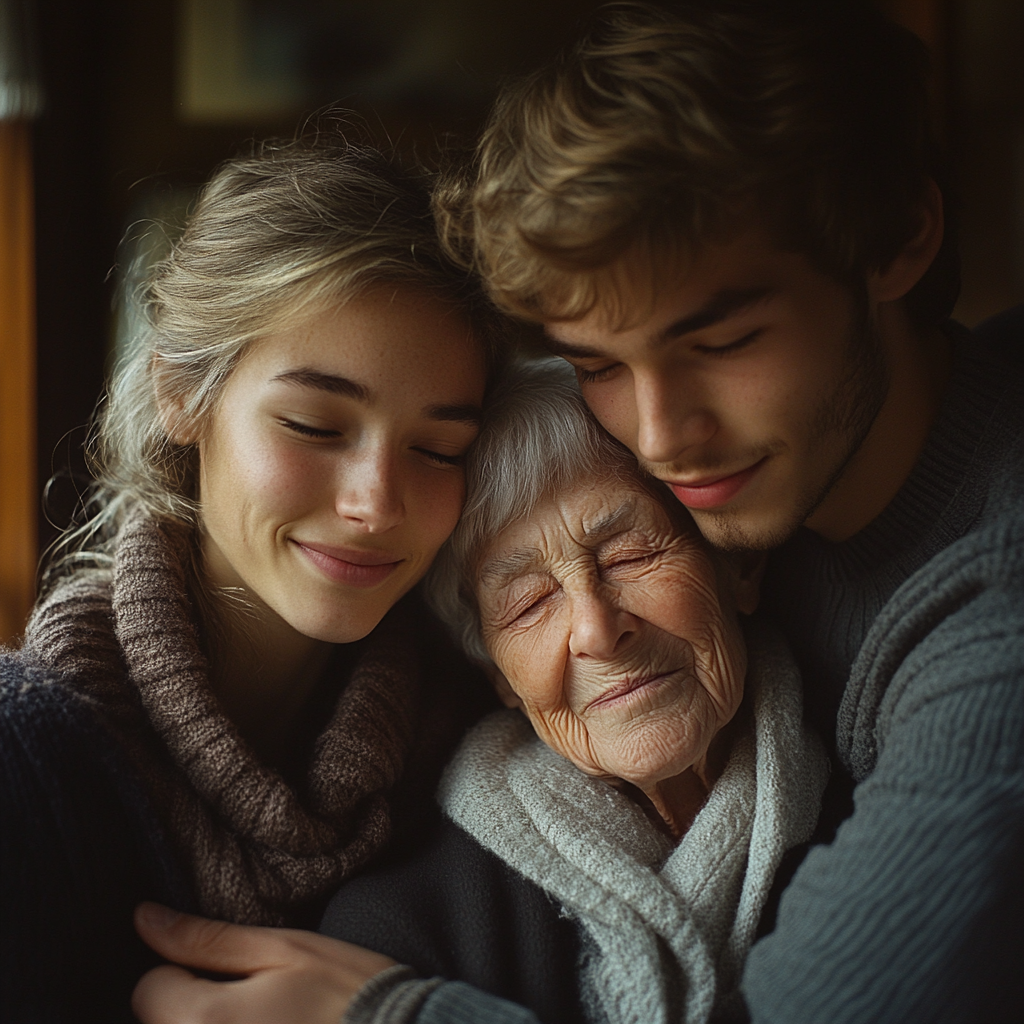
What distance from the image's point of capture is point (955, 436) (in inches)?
54.1

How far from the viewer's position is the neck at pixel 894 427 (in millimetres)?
1416

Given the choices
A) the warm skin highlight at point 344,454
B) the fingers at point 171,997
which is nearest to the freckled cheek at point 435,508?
the warm skin highlight at point 344,454

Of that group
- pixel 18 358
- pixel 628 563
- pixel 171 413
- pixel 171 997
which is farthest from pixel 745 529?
pixel 18 358

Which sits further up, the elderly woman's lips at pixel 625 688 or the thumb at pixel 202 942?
the elderly woman's lips at pixel 625 688

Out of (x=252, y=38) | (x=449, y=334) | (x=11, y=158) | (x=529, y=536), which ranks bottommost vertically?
(x=529, y=536)

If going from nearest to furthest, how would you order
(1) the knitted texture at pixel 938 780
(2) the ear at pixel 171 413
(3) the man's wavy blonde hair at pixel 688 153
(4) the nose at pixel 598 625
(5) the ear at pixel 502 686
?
(1) the knitted texture at pixel 938 780 → (3) the man's wavy blonde hair at pixel 688 153 → (4) the nose at pixel 598 625 → (2) the ear at pixel 171 413 → (5) the ear at pixel 502 686

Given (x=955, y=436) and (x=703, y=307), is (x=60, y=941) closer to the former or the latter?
(x=703, y=307)

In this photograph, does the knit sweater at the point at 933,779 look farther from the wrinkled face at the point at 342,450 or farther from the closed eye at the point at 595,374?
the wrinkled face at the point at 342,450

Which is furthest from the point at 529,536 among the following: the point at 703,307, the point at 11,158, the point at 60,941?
the point at 11,158

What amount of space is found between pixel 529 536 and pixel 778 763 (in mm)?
530

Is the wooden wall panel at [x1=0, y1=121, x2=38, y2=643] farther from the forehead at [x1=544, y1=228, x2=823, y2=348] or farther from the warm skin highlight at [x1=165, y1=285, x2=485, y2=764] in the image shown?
the forehead at [x1=544, y1=228, x2=823, y2=348]

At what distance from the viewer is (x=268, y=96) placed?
3.15m

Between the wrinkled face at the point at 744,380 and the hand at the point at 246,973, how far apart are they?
0.82 metres

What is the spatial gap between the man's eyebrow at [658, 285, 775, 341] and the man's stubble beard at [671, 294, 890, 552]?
186 millimetres
